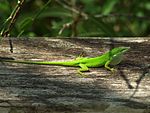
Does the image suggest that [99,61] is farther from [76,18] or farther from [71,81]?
[76,18]

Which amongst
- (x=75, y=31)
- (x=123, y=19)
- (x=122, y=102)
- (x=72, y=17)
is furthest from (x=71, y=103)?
(x=123, y=19)

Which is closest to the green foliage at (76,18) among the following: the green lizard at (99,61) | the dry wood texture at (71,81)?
the dry wood texture at (71,81)

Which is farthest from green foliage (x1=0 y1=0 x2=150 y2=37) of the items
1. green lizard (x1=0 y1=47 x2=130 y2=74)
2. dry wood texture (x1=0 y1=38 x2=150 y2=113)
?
green lizard (x1=0 y1=47 x2=130 y2=74)

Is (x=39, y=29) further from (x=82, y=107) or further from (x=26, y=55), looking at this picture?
(x=82, y=107)

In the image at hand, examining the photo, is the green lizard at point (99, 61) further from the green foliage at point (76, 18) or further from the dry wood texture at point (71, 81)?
the green foliage at point (76, 18)

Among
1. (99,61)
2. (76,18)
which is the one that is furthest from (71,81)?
(76,18)

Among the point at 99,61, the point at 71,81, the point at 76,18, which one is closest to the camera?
the point at 71,81

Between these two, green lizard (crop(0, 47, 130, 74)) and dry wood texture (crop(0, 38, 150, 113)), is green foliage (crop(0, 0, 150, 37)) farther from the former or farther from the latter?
green lizard (crop(0, 47, 130, 74))
